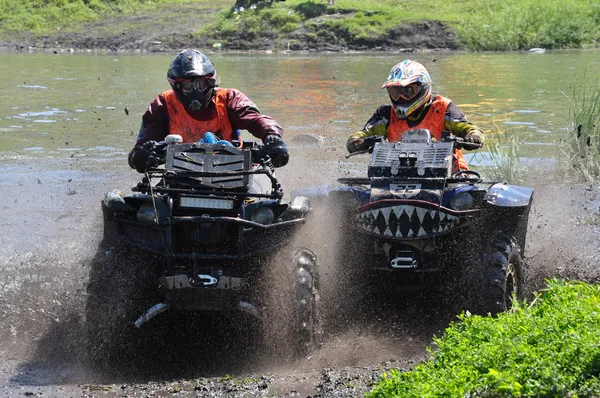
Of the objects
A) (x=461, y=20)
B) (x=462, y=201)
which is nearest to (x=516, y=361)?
(x=462, y=201)

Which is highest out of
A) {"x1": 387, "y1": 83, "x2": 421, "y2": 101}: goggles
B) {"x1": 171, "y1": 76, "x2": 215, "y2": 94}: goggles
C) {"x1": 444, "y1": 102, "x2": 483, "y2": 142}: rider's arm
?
{"x1": 171, "y1": 76, "x2": 215, "y2": 94}: goggles

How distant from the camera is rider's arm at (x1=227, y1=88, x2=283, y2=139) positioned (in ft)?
30.3

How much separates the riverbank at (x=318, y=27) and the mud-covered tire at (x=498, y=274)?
1547 inches

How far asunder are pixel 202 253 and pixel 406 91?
2.89 meters

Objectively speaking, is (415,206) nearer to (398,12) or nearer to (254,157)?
(254,157)

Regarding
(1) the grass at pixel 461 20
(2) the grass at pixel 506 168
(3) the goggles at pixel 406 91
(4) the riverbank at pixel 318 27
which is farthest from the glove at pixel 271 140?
(1) the grass at pixel 461 20

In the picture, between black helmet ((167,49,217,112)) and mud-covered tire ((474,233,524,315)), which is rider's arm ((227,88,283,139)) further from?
mud-covered tire ((474,233,524,315))

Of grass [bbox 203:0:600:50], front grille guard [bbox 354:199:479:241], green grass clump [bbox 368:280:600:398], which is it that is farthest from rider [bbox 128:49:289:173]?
grass [bbox 203:0:600:50]

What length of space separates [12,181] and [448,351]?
35.9ft

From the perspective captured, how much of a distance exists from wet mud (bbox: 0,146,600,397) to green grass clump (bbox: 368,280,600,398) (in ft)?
3.28

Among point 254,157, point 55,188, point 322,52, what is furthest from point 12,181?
point 322,52

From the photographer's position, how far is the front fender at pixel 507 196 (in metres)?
8.37

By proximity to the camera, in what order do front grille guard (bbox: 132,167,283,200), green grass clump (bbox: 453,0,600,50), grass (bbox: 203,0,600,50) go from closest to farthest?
front grille guard (bbox: 132,167,283,200)
green grass clump (bbox: 453,0,600,50)
grass (bbox: 203,0,600,50)

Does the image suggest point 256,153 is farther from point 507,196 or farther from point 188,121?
point 507,196
